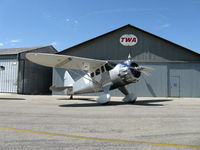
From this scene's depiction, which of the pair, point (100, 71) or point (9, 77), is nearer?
point (100, 71)

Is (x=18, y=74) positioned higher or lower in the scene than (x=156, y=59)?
lower

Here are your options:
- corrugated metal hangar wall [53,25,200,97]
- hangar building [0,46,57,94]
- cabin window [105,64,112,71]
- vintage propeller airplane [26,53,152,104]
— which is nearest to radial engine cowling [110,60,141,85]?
vintage propeller airplane [26,53,152,104]

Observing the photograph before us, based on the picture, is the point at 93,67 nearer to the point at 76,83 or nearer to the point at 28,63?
the point at 76,83

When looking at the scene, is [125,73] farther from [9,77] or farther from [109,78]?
[9,77]

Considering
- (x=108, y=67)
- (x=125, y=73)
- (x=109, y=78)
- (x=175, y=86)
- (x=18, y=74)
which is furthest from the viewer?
(x=18, y=74)

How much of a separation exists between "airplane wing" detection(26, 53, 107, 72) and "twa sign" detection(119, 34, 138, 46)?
788cm

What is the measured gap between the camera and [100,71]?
12.3 m

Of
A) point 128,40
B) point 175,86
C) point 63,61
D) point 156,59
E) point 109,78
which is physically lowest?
point 175,86

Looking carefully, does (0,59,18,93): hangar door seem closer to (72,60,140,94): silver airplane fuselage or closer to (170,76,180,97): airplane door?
(72,60,140,94): silver airplane fuselage

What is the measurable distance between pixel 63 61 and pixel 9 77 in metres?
14.7

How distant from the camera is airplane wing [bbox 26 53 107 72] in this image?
10094mm

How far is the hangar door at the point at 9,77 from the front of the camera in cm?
2217

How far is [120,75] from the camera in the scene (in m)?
11.0

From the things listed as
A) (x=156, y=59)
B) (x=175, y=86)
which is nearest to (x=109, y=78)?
(x=156, y=59)
